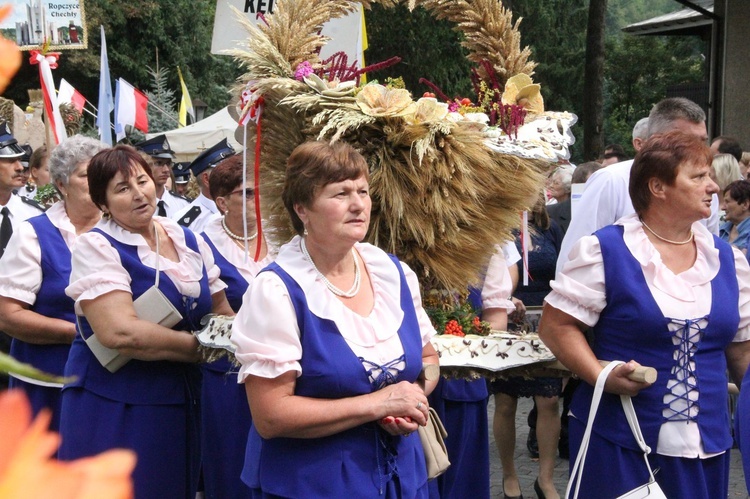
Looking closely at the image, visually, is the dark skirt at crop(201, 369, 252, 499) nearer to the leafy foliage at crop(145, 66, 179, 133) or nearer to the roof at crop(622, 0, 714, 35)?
the roof at crop(622, 0, 714, 35)

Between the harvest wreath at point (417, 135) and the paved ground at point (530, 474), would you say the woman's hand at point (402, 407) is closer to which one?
the harvest wreath at point (417, 135)

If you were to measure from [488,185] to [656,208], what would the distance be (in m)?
0.61

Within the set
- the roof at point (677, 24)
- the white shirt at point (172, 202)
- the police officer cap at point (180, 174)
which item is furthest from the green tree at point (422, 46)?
the white shirt at point (172, 202)

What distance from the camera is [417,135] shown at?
11.3 feet

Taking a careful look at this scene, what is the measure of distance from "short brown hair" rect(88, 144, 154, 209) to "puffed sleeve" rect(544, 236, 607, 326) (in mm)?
1748

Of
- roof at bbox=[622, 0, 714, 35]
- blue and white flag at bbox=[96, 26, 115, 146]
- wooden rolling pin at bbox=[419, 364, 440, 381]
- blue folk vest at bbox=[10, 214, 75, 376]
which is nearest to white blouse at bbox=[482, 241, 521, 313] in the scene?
wooden rolling pin at bbox=[419, 364, 440, 381]

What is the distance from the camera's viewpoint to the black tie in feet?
18.3

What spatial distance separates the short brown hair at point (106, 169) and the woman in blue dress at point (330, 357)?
109 cm

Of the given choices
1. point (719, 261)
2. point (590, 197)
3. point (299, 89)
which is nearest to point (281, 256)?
point (299, 89)

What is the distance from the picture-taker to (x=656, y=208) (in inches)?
135

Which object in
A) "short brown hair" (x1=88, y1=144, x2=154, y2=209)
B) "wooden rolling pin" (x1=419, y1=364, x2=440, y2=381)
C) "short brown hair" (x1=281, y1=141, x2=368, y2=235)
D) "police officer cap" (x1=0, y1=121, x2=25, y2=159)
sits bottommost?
"wooden rolling pin" (x1=419, y1=364, x2=440, y2=381)

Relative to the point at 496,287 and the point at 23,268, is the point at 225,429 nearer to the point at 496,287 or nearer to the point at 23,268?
the point at 23,268

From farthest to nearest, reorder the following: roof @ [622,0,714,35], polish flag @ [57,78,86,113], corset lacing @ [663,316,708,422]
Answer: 1. roof @ [622,0,714,35]
2. polish flag @ [57,78,86,113]
3. corset lacing @ [663,316,708,422]

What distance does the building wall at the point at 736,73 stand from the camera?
1309cm
